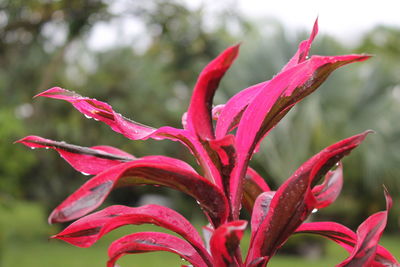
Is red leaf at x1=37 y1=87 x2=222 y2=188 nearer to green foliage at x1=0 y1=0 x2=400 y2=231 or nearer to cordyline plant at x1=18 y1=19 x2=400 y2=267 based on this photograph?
cordyline plant at x1=18 y1=19 x2=400 y2=267

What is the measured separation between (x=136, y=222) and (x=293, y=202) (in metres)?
0.16

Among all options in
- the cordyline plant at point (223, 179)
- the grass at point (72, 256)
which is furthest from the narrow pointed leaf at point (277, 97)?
the grass at point (72, 256)

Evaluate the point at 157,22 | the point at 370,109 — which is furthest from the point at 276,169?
the point at 157,22

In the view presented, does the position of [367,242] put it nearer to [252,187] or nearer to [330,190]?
[330,190]

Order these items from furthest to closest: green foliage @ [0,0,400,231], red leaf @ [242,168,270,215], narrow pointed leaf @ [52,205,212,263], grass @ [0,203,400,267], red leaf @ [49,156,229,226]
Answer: green foliage @ [0,0,400,231], grass @ [0,203,400,267], red leaf @ [242,168,270,215], narrow pointed leaf @ [52,205,212,263], red leaf @ [49,156,229,226]

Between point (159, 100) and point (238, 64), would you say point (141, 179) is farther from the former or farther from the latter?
point (159, 100)

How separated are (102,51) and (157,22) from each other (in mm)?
3688

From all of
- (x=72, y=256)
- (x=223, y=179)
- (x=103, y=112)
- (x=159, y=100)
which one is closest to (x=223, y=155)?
(x=223, y=179)

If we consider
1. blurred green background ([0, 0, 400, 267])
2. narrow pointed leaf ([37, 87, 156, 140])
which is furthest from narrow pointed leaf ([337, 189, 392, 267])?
blurred green background ([0, 0, 400, 267])

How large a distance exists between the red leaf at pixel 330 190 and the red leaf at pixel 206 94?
0.47ft

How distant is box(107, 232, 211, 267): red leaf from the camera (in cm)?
55

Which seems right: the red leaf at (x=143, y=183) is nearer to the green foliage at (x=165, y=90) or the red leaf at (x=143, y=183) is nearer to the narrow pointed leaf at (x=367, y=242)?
the narrow pointed leaf at (x=367, y=242)

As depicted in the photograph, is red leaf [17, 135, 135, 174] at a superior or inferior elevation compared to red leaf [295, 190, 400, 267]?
superior

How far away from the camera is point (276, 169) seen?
740 cm
